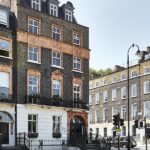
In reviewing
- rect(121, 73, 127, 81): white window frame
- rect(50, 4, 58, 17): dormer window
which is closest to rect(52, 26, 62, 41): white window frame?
rect(50, 4, 58, 17): dormer window

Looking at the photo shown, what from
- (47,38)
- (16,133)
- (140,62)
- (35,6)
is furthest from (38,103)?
(140,62)

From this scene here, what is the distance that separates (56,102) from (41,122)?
2.85 m

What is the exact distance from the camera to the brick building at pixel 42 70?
139ft

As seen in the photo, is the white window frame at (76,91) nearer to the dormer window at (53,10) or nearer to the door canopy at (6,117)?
the dormer window at (53,10)

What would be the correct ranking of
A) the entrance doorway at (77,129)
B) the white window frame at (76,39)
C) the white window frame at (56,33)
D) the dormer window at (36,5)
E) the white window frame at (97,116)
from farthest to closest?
1. the white window frame at (97,116)
2. the white window frame at (76,39)
3. the white window frame at (56,33)
4. the entrance doorway at (77,129)
5. the dormer window at (36,5)

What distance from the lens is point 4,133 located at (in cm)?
4172

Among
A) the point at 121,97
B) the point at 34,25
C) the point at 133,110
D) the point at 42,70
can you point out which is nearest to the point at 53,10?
the point at 34,25

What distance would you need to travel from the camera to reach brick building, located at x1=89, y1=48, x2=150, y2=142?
73.3 meters

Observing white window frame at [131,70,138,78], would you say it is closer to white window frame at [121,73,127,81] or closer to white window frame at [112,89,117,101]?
white window frame at [121,73,127,81]

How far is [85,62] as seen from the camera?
50219 mm

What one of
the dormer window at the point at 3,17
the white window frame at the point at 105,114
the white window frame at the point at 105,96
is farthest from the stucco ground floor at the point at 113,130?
the dormer window at the point at 3,17

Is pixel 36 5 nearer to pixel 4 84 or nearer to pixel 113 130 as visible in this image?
pixel 4 84

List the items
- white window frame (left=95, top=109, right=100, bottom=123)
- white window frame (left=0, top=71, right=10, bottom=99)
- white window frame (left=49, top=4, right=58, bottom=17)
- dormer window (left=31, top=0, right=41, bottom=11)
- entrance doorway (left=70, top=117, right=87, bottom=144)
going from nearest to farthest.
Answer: white window frame (left=0, top=71, right=10, bottom=99)
dormer window (left=31, top=0, right=41, bottom=11)
entrance doorway (left=70, top=117, right=87, bottom=144)
white window frame (left=49, top=4, right=58, bottom=17)
white window frame (left=95, top=109, right=100, bottom=123)

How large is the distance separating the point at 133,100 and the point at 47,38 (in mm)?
33085
